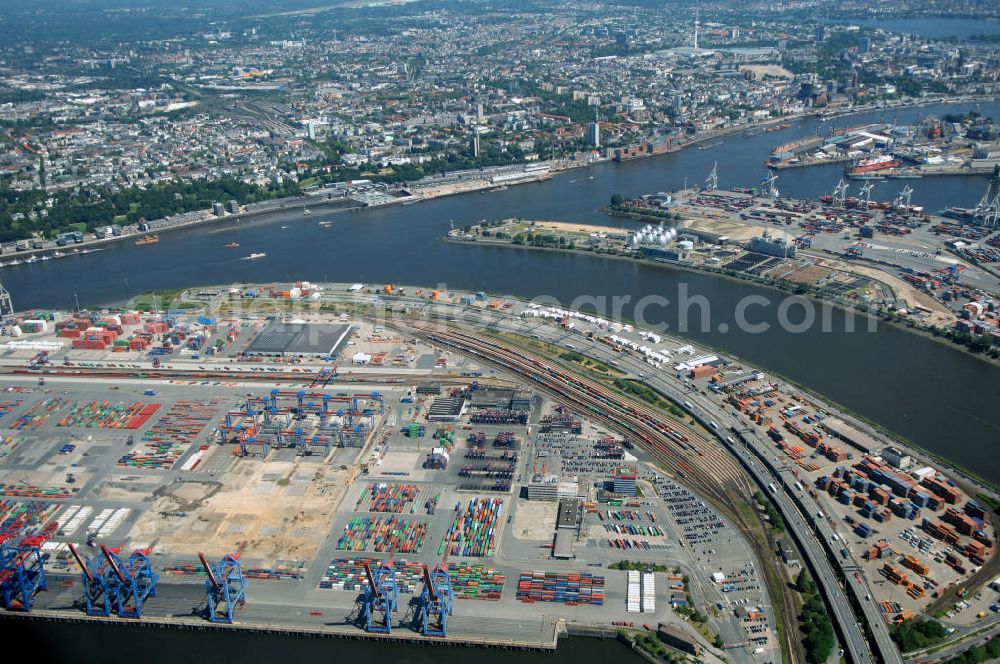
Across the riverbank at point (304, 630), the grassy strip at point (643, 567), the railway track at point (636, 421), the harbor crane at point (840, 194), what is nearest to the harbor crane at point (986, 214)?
the harbor crane at point (840, 194)

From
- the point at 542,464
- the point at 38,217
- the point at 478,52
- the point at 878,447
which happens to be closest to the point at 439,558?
the point at 542,464

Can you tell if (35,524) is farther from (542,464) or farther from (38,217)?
(38,217)

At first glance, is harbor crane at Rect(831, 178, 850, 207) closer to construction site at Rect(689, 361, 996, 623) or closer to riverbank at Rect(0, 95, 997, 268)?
riverbank at Rect(0, 95, 997, 268)

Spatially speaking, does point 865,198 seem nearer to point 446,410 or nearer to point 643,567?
point 446,410

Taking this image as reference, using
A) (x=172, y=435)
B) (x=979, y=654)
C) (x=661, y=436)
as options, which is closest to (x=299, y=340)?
(x=172, y=435)

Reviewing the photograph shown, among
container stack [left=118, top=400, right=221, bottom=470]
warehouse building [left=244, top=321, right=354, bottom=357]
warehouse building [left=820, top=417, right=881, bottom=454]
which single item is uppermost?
warehouse building [left=820, top=417, right=881, bottom=454]

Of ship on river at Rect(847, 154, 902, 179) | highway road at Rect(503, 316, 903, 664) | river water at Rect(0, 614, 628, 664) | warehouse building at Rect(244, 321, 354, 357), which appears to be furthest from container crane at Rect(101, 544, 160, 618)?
ship on river at Rect(847, 154, 902, 179)

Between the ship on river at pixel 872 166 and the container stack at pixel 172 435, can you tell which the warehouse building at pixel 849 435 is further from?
the ship on river at pixel 872 166
